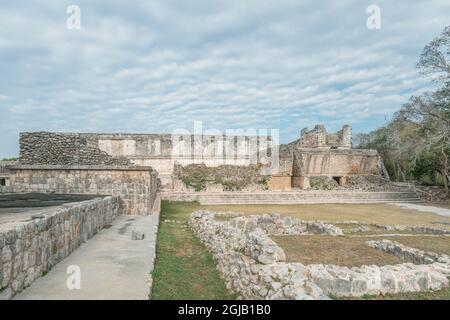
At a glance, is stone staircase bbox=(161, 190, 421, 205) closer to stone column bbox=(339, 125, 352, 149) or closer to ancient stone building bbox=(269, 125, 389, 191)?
ancient stone building bbox=(269, 125, 389, 191)

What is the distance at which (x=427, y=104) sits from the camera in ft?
76.8

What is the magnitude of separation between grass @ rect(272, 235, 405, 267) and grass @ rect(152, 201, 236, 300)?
1.66 metres

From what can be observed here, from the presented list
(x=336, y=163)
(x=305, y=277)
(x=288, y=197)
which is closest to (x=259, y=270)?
(x=305, y=277)

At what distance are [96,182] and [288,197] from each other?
47.9 feet

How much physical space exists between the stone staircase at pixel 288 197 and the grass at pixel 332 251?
13.7 metres

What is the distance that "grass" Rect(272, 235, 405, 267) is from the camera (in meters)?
6.64

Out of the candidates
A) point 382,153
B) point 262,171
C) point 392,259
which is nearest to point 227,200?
point 262,171

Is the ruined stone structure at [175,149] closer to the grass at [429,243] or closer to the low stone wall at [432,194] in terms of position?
the low stone wall at [432,194]

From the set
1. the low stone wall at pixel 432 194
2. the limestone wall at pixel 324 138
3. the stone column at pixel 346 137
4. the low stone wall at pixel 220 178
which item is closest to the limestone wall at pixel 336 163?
the limestone wall at pixel 324 138

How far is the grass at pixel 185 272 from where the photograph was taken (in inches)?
204

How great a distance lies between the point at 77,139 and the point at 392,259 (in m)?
12.9

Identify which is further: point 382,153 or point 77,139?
point 382,153

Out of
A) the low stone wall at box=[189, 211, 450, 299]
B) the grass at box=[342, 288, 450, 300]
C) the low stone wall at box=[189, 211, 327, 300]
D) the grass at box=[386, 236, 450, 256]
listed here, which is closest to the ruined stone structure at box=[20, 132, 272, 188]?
the grass at box=[386, 236, 450, 256]
